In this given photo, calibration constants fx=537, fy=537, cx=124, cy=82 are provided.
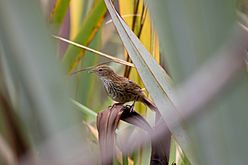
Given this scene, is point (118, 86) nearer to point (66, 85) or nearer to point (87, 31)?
point (87, 31)

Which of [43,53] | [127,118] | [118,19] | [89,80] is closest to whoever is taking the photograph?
[43,53]

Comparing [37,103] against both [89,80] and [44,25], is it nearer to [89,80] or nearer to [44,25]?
[44,25]

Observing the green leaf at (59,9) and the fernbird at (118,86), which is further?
the fernbird at (118,86)

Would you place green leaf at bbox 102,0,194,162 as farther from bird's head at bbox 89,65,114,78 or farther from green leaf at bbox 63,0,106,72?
bird's head at bbox 89,65,114,78

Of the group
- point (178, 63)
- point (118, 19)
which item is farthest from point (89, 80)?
point (178, 63)

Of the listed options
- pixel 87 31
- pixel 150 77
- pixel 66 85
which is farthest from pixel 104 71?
pixel 66 85

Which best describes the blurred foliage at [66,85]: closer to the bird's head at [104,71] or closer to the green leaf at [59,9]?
the green leaf at [59,9]

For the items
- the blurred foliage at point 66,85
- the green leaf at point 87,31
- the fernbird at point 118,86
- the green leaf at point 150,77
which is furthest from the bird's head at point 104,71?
the blurred foliage at point 66,85

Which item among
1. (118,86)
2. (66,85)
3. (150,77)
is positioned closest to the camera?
(66,85)
